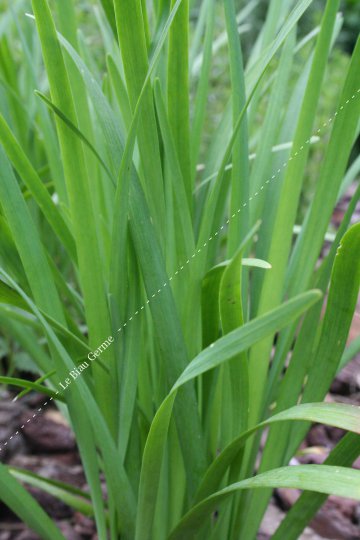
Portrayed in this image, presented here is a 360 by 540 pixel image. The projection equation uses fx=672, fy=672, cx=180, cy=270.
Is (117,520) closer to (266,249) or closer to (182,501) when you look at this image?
(182,501)

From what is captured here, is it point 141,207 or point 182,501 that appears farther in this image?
point 182,501

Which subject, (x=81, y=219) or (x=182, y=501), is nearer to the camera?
(x=81, y=219)

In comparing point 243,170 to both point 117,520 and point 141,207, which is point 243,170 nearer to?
point 141,207

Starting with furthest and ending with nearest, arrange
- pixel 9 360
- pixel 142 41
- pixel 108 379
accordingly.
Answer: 1. pixel 9 360
2. pixel 108 379
3. pixel 142 41

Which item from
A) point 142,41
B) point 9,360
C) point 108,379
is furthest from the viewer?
point 9,360

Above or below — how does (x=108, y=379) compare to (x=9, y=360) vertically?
below

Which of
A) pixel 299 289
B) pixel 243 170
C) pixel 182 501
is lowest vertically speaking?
pixel 182 501

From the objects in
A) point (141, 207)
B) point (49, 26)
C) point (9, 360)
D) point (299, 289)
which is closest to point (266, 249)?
point (299, 289)

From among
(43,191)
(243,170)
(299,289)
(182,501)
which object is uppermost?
(43,191)

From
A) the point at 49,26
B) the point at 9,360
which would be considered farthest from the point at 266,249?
the point at 9,360
